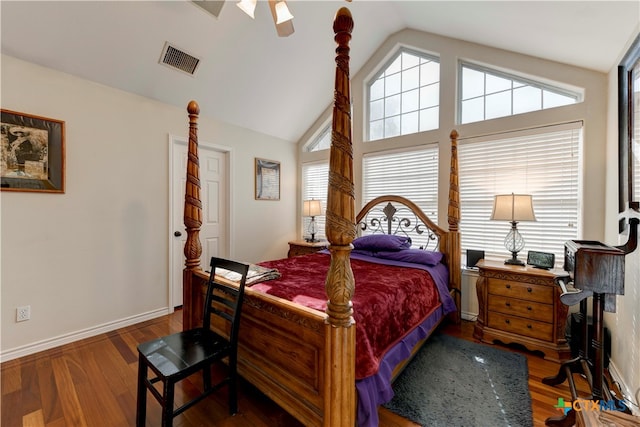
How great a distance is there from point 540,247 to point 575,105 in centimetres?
139

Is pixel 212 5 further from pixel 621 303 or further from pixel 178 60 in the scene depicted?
pixel 621 303

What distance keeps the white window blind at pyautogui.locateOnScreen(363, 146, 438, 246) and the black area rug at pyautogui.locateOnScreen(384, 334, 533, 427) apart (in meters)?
1.47

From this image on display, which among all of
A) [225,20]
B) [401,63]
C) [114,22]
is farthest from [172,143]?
[401,63]

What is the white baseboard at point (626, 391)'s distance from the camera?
5.14ft

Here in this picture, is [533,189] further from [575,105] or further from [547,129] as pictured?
[575,105]

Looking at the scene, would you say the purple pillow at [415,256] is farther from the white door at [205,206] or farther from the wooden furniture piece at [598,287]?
the white door at [205,206]

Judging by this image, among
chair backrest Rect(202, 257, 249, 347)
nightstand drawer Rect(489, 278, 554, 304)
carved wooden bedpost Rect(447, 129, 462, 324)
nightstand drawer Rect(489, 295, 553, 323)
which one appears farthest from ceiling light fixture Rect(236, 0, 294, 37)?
nightstand drawer Rect(489, 295, 553, 323)

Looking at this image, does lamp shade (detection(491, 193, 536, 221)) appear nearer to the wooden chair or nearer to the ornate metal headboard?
the ornate metal headboard

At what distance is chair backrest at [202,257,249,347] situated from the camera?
1674 mm

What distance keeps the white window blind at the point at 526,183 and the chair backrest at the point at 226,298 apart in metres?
2.70

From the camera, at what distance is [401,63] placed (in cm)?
383

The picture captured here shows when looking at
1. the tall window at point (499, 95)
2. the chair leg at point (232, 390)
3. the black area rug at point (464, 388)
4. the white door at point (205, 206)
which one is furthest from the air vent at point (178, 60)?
the black area rug at point (464, 388)

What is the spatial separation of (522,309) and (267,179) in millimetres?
3606

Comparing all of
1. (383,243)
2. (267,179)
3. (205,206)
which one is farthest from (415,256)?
(205,206)
